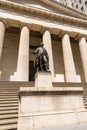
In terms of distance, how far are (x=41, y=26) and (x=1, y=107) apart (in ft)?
48.9

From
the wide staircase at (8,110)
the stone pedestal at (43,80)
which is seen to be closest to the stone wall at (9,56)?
the wide staircase at (8,110)

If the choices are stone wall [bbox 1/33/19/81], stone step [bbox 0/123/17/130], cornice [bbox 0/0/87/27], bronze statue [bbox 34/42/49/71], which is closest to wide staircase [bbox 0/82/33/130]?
stone step [bbox 0/123/17/130]

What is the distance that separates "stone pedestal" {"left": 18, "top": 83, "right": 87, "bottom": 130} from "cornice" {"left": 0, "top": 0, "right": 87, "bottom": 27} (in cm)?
1604

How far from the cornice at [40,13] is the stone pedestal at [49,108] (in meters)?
16.0

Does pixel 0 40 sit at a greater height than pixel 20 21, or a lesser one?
lesser

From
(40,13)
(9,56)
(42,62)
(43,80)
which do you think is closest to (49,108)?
(43,80)

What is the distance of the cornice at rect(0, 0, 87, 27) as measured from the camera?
61.8 feet

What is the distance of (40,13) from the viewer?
67.2ft

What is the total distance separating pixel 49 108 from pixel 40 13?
17222 mm

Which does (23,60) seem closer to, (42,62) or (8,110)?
(42,62)

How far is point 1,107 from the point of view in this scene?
24.4 feet

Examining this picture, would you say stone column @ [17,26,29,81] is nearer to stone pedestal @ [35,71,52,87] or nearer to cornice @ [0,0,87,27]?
cornice @ [0,0,87,27]

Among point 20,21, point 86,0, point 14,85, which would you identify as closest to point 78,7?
point 86,0

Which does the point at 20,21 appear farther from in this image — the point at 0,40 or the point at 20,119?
the point at 20,119
